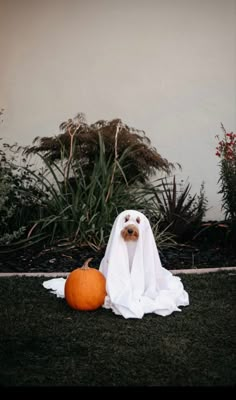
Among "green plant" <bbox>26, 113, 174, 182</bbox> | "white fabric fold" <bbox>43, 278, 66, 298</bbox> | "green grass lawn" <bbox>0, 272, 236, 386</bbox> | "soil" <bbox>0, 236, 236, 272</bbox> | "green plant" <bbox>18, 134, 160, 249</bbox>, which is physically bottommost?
"green grass lawn" <bbox>0, 272, 236, 386</bbox>

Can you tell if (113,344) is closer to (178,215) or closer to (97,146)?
(178,215)

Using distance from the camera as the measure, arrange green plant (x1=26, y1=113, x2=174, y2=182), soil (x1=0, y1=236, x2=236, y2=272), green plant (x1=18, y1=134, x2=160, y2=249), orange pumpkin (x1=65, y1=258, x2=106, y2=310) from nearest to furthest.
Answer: orange pumpkin (x1=65, y1=258, x2=106, y2=310) < soil (x1=0, y1=236, x2=236, y2=272) < green plant (x1=18, y1=134, x2=160, y2=249) < green plant (x1=26, y1=113, x2=174, y2=182)

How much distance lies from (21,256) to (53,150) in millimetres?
1558

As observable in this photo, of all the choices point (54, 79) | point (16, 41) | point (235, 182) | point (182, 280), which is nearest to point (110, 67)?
point (54, 79)

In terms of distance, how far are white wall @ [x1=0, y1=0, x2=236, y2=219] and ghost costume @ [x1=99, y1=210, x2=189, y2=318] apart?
330 cm

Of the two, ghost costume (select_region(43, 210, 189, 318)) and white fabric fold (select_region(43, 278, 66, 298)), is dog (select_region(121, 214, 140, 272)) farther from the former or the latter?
white fabric fold (select_region(43, 278, 66, 298))

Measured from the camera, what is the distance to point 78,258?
21.4 feet

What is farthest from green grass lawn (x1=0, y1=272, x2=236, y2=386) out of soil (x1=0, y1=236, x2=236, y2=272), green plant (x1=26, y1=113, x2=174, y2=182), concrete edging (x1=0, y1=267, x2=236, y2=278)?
green plant (x1=26, y1=113, x2=174, y2=182)

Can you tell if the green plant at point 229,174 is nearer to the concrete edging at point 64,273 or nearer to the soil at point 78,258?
the soil at point 78,258

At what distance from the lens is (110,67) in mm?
8164

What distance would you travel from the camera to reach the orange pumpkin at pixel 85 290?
4914 millimetres

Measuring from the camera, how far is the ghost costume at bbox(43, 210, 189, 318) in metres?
4.92

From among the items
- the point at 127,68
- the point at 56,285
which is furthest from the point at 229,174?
the point at 56,285

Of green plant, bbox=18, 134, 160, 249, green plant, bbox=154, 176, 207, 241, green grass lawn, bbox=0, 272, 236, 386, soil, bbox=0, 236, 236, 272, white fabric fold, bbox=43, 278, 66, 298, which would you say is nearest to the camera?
green grass lawn, bbox=0, 272, 236, 386
